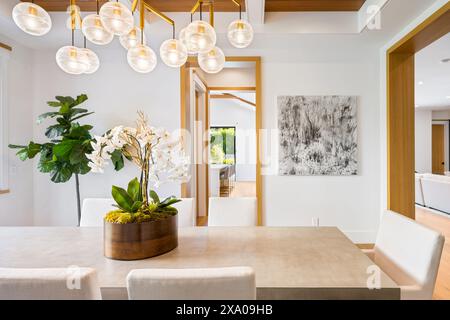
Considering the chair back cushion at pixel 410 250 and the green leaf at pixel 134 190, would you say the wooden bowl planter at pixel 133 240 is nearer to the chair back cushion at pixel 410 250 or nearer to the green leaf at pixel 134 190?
the green leaf at pixel 134 190

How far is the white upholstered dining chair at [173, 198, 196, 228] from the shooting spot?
2.08 meters

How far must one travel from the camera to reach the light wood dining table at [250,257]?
3.32 ft

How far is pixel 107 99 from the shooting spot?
332 centimetres

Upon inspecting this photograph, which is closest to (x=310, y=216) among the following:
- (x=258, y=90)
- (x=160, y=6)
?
(x=258, y=90)

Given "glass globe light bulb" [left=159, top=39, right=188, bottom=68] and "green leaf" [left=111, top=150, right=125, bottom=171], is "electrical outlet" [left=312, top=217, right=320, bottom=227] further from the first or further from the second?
"glass globe light bulb" [left=159, top=39, right=188, bottom=68]

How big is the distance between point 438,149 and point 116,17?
12284 mm

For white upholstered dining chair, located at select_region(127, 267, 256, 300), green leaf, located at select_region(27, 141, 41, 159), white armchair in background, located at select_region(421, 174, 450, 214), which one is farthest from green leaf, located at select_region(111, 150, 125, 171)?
white armchair in background, located at select_region(421, 174, 450, 214)

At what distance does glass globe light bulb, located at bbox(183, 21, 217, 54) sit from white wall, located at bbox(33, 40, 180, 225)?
74.9 inches

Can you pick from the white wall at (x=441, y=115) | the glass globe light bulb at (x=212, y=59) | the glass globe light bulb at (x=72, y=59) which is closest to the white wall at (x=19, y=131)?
the glass globe light bulb at (x=72, y=59)

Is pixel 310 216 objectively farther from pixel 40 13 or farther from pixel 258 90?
pixel 40 13

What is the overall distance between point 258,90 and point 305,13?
3.12 ft

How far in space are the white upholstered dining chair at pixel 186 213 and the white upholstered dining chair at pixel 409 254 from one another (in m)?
1.26

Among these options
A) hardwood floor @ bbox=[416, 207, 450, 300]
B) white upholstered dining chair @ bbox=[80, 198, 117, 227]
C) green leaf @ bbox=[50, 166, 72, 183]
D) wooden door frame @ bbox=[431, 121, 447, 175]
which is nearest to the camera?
white upholstered dining chair @ bbox=[80, 198, 117, 227]

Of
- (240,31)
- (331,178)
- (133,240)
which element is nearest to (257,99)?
(331,178)
